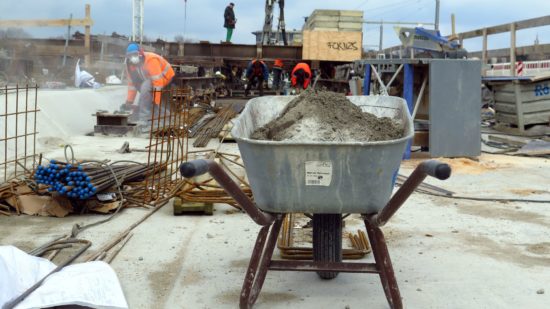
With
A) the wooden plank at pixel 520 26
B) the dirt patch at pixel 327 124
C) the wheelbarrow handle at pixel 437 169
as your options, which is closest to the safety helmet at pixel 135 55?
the wooden plank at pixel 520 26

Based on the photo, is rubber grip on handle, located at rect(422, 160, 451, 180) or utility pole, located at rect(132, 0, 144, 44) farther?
A: utility pole, located at rect(132, 0, 144, 44)

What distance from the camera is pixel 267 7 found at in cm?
2464

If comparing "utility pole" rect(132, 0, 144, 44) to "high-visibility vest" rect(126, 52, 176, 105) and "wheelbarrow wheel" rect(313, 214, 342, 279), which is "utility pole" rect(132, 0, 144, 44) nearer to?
"high-visibility vest" rect(126, 52, 176, 105)

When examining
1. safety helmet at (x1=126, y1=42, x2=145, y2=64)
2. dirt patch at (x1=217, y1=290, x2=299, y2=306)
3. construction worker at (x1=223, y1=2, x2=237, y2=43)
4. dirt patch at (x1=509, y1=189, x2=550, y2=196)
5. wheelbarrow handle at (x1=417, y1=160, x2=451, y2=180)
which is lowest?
dirt patch at (x1=217, y1=290, x2=299, y2=306)

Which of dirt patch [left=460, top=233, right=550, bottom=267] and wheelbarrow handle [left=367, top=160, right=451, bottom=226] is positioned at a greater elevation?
wheelbarrow handle [left=367, top=160, right=451, bottom=226]

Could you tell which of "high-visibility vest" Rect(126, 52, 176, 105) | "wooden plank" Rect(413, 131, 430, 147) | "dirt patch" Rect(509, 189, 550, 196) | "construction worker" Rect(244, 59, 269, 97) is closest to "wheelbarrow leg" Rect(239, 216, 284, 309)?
"dirt patch" Rect(509, 189, 550, 196)

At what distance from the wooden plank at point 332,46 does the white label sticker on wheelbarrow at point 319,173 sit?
54.1 ft

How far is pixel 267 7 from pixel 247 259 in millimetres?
20657

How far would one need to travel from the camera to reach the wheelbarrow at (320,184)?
3590 millimetres

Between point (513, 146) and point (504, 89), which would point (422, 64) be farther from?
point (504, 89)

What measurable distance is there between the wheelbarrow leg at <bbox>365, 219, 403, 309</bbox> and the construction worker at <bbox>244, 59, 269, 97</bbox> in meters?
14.7

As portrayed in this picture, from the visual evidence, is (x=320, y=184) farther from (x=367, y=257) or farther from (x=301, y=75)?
(x=301, y=75)

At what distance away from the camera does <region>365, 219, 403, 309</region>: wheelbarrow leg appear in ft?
12.6

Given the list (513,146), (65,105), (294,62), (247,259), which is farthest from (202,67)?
(247,259)
